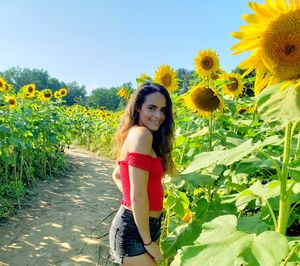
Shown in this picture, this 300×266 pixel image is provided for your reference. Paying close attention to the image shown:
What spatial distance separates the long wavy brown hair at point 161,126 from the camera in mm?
2324

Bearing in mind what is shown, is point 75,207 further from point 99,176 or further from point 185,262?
point 185,262

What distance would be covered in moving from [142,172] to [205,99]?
2.70 feet

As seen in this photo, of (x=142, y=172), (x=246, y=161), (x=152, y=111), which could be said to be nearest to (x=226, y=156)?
(x=246, y=161)

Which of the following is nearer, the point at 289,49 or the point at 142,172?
the point at 289,49

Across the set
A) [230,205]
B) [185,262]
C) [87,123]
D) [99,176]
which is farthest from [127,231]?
[87,123]

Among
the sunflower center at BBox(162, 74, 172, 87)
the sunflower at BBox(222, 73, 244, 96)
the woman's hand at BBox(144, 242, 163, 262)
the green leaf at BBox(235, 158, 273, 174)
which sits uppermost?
the sunflower at BBox(222, 73, 244, 96)

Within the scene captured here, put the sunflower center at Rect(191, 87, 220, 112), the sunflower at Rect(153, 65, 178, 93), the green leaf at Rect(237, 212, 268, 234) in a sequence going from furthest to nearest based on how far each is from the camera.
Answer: the sunflower at Rect(153, 65, 178, 93) → the sunflower center at Rect(191, 87, 220, 112) → the green leaf at Rect(237, 212, 268, 234)

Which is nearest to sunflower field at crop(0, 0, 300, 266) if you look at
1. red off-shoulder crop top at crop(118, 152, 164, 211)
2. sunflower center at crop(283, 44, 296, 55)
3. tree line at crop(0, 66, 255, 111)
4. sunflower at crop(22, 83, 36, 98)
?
sunflower center at crop(283, 44, 296, 55)

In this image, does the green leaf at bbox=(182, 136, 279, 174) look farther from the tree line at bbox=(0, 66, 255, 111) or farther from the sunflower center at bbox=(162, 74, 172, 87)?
the tree line at bbox=(0, 66, 255, 111)

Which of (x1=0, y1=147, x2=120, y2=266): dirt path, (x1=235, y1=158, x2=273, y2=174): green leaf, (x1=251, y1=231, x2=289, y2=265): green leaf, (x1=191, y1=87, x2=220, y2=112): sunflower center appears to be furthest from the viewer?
(x1=0, y1=147, x2=120, y2=266): dirt path

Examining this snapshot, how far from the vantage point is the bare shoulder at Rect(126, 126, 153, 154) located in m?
2.03

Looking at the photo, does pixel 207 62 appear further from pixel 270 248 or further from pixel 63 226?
pixel 270 248

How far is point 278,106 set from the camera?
3.48ft

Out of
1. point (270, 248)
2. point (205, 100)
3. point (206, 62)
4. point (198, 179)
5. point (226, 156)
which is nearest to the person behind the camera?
point (270, 248)
